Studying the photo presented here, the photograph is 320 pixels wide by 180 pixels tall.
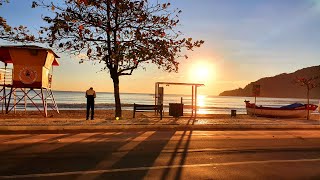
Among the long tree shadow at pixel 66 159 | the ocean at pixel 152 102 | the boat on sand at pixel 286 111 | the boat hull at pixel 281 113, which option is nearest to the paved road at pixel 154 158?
the long tree shadow at pixel 66 159

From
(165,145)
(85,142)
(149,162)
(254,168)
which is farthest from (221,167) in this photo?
(85,142)

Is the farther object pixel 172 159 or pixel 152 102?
pixel 152 102

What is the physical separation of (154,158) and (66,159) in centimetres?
207

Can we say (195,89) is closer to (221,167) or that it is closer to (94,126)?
(94,126)

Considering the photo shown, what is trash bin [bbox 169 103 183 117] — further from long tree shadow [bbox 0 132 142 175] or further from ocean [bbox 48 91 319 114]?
ocean [bbox 48 91 319 114]

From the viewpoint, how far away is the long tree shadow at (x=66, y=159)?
8875 millimetres

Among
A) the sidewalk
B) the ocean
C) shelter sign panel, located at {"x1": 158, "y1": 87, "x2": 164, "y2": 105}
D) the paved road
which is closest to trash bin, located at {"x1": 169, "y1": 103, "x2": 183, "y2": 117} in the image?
shelter sign panel, located at {"x1": 158, "y1": 87, "x2": 164, "y2": 105}

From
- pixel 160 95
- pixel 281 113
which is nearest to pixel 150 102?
pixel 281 113

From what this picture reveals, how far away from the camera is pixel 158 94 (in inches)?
1131

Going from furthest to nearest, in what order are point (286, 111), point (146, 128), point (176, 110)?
point (286, 111), point (176, 110), point (146, 128)

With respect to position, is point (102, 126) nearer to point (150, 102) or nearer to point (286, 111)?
point (286, 111)

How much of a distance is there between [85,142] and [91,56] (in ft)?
35.8

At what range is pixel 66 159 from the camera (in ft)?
33.3

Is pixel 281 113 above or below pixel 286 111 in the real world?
below
